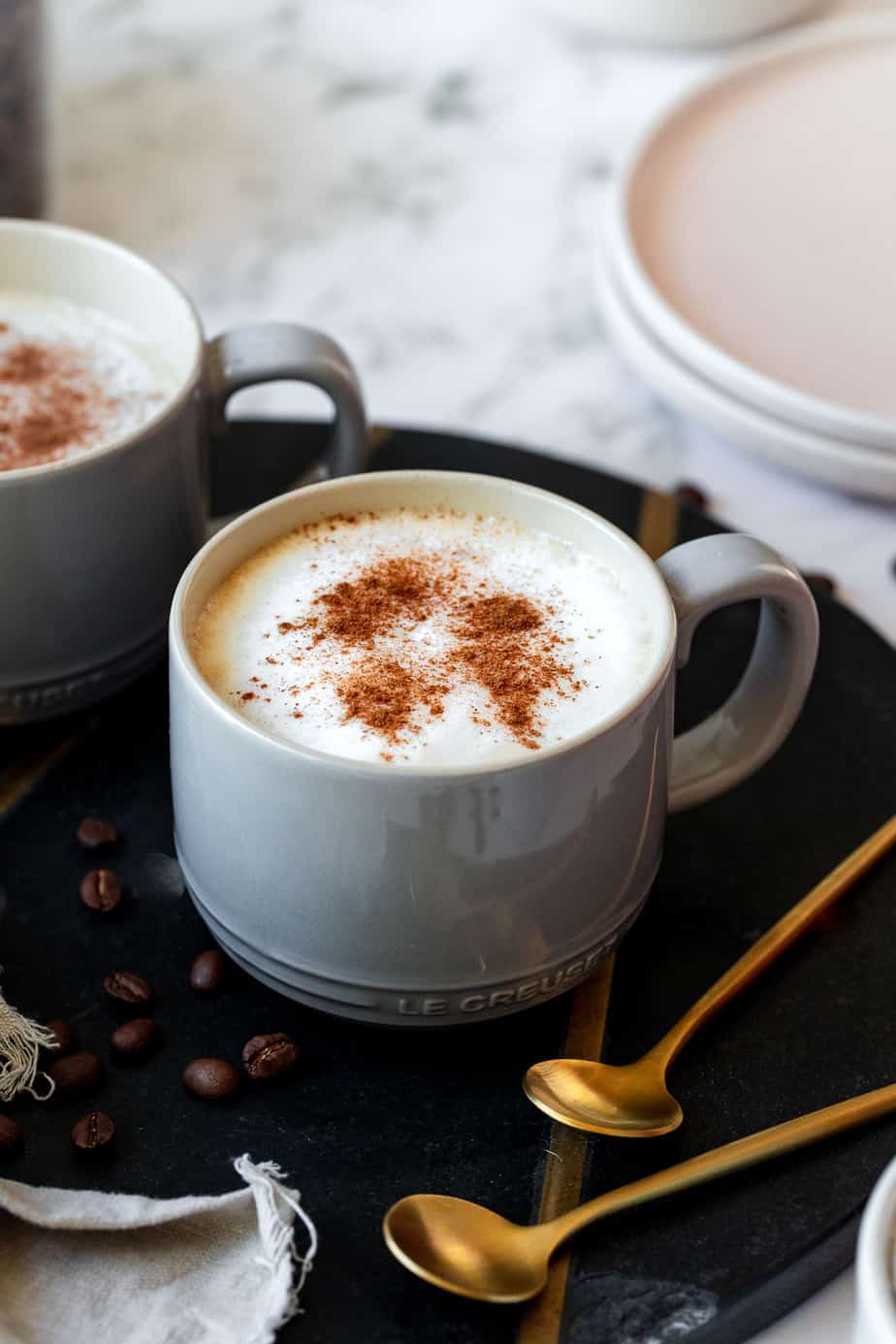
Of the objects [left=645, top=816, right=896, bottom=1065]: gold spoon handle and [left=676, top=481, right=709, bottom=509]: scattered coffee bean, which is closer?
[left=645, top=816, right=896, bottom=1065]: gold spoon handle

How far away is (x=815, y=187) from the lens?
5.93 ft

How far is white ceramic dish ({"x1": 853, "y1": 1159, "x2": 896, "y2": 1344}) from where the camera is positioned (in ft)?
2.42

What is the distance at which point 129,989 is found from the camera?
1.01 metres

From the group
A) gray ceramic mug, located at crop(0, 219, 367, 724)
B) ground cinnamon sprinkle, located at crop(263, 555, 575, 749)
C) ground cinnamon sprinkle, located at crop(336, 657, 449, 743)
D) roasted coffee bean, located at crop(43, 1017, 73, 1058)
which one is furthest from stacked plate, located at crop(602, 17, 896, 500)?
roasted coffee bean, located at crop(43, 1017, 73, 1058)

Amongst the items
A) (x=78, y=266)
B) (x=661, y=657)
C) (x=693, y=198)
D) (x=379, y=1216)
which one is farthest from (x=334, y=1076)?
(x=693, y=198)

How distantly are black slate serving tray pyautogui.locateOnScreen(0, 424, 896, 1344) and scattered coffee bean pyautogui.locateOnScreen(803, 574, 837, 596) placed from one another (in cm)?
11

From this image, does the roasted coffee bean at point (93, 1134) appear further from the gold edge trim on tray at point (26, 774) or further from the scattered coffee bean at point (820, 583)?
the scattered coffee bean at point (820, 583)

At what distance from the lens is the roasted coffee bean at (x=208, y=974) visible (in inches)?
40.0

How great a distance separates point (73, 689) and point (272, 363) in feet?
0.96

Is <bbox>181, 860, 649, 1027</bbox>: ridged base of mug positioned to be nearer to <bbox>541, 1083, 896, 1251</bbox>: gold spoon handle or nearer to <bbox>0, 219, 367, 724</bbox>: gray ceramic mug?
<bbox>541, 1083, 896, 1251</bbox>: gold spoon handle

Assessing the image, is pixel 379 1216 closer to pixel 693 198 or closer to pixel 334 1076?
pixel 334 1076

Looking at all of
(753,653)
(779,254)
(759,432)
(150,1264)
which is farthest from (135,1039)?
(779,254)

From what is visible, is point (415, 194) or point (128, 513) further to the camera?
point (415, 194)

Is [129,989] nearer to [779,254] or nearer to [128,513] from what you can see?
[128,513]
